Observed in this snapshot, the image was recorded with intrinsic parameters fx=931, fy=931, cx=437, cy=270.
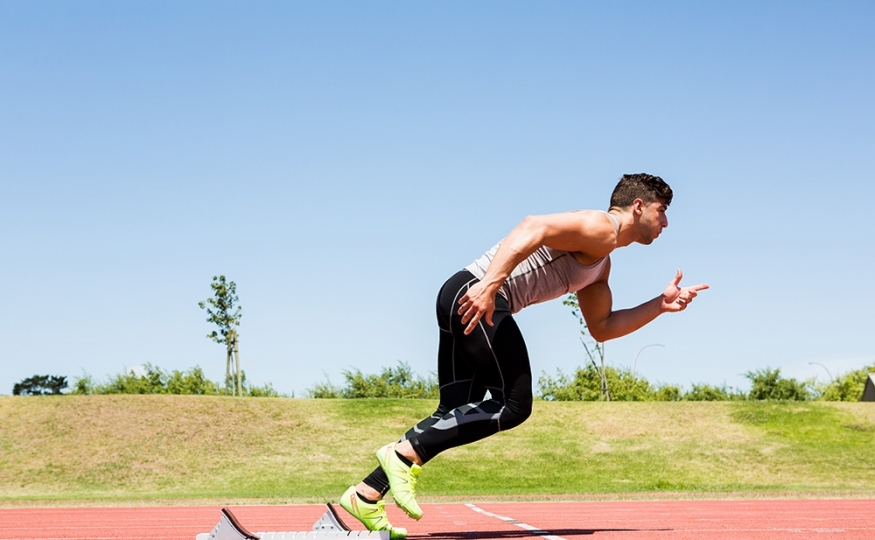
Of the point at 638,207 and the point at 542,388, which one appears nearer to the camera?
the point at 638,207

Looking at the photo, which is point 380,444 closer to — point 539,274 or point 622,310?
point 622,310

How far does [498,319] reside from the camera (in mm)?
A: 5152

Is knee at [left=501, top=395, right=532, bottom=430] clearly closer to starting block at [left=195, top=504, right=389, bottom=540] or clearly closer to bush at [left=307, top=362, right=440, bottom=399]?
starting block at [left=195, top=504, right=389, bottom=540]

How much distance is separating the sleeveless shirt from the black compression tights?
0.10m

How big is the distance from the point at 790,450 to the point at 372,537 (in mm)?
24009

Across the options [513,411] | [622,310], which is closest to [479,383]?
[513,411]

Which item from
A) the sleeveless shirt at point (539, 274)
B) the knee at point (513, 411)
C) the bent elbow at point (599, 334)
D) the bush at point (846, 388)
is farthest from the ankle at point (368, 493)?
the bush at point (846, 388)

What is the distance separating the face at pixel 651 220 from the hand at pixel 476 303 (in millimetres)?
1118

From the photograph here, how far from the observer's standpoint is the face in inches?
208

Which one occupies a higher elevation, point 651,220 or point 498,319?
point 651,220

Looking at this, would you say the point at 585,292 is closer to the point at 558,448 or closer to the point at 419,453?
the point at 419,453

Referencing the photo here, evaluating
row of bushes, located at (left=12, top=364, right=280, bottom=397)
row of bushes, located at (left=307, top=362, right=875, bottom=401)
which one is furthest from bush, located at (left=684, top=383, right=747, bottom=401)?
row of bushes, located at (left=12, top=364, right=280, bottom=397)

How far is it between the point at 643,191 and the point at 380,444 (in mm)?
22063

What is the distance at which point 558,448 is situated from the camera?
2617 centimetres
